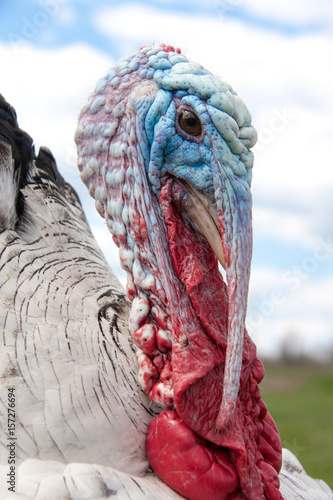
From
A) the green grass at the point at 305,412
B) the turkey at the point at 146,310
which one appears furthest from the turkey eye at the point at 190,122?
the green grass at the point at 305,412

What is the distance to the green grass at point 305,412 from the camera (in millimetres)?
7300

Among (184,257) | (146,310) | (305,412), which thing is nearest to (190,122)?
(184,257)

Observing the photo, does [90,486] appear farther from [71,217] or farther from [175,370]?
[71,217]

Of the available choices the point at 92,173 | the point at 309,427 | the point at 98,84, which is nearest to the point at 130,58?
the point at 98,84

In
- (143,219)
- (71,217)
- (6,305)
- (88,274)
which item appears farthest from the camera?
(71,217)

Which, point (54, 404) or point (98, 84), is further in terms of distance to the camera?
point (98, 84)

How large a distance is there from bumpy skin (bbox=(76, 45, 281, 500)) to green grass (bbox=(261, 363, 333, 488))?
71 centimetres

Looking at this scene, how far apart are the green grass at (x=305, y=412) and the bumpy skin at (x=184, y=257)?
0.71 m

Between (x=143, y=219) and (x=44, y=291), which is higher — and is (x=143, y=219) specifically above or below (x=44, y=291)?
above

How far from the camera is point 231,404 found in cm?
231

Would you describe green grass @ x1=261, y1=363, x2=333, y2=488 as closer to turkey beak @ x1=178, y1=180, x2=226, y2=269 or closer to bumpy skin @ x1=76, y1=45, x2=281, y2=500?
bumpy skin @ x1=76, y1=45, x2=281, y2=500

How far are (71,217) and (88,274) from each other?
1.23 ft

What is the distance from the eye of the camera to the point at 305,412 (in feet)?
35.4

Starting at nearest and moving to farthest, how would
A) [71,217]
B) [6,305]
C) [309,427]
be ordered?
[6,305] < [71,217] < [309,427]
